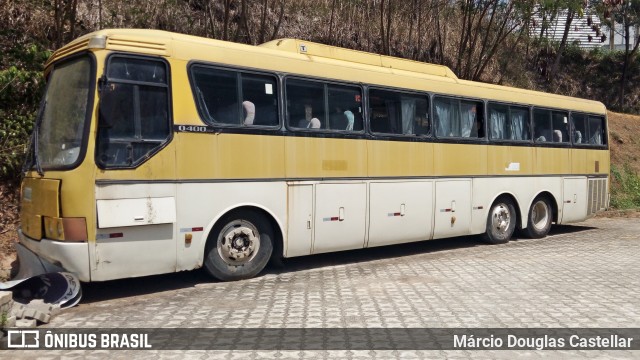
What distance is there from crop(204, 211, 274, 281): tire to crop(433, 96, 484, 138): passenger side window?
4.23 metres

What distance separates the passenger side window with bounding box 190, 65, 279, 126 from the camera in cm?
759

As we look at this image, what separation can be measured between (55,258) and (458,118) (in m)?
7.65

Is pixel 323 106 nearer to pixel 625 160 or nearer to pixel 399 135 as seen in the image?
pixel 399 135

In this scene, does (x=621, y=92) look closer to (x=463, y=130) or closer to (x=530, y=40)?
(x=530, y=40)

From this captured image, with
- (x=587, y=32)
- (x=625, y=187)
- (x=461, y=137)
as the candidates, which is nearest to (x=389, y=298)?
(x=461, y=137)

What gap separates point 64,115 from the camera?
23.5ft

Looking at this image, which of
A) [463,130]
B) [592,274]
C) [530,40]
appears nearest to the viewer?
[592,274]

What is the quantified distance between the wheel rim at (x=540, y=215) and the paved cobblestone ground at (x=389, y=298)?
8.71ft

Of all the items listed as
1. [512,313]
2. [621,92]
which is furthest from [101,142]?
[621,92]

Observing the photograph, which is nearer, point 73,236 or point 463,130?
point 73,236

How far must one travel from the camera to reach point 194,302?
7020mm

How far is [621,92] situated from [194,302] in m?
30.7

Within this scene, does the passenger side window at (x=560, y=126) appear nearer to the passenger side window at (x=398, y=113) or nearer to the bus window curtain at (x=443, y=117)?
the bus window curtain at (x=443, y=117)

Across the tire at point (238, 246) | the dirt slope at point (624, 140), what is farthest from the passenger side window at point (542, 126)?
the dirt slope at point (624, 140)
